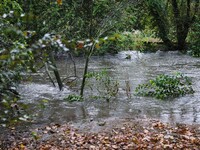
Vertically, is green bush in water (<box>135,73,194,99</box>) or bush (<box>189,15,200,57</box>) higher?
bush (<box>189,15,200,57</box>)

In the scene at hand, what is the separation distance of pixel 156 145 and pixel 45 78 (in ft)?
30.2

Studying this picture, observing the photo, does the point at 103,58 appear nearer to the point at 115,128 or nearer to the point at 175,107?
the point at 175,107

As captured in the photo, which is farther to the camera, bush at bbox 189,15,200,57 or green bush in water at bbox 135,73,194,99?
bush at bbox 189,15,200,57

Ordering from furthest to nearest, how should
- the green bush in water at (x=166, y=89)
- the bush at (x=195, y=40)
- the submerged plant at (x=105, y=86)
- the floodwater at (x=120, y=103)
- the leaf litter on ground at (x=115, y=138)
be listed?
the bush at (x=195, y=40), the green bush in water at (x=166, y=89), the submerged plant at (x=105, y=86), the floodwater at (x=120, y=103), the leaf litter on ground at (x=115, y=138)

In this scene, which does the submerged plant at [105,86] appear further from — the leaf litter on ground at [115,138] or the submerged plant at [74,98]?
the leaf litter on ground at [115,138]

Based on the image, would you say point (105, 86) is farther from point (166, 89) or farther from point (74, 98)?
point (166, 89)

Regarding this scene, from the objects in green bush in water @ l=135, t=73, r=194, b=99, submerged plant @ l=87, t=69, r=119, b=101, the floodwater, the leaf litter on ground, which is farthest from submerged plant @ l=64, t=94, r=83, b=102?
the leaf litter on ground

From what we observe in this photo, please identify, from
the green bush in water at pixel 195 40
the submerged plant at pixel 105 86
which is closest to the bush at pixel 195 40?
the green bush in water at pixel 195 40

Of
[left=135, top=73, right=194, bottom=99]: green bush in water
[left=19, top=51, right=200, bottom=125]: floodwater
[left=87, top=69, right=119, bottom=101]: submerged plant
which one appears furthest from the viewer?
[left=135, top=73, right=194, bottom=99]: green bush in water

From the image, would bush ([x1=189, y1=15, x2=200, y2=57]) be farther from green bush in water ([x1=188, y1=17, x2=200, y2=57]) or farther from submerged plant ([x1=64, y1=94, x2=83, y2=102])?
submerged plant ([x1=64, y1=94, x2=83, y2=102])

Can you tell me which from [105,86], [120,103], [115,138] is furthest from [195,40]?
[115,138]

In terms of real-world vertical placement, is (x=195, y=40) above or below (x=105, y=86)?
above

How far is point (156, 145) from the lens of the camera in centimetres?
633

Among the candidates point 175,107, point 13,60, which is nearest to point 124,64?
point 175,107
